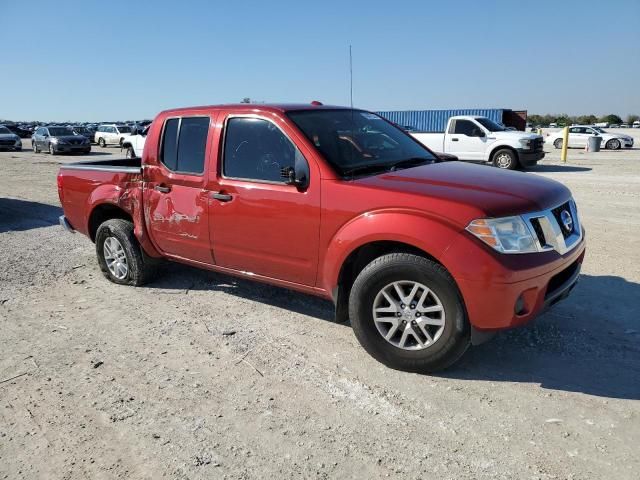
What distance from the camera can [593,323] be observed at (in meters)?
4.17

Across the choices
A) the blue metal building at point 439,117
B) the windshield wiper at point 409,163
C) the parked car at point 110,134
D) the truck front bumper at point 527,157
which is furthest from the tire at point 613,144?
the windshield wiper at point 409,163

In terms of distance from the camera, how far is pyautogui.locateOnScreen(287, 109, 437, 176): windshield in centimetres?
394

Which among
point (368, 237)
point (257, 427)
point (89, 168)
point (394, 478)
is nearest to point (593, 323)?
point (368, 237)

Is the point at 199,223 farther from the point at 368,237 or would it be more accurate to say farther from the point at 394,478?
the point at 394,478

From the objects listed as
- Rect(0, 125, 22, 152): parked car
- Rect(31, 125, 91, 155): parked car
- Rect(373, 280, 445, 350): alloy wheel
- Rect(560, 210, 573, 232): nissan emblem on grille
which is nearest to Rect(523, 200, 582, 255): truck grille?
Rect(560, 210, 573, 232): nissan emblem on grille

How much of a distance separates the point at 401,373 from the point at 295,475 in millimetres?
1202

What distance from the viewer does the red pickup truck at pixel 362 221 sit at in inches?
123

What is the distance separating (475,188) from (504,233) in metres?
0.43

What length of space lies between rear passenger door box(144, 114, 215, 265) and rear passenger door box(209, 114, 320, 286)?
0.64ft

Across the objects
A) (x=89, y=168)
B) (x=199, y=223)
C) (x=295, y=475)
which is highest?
(x=89, y=168)

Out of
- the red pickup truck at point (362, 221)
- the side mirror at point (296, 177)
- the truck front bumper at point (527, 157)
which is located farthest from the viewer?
the truck front bumper at point (527, 157)

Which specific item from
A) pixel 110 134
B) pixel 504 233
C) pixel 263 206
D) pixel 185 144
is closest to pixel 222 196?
pixel 263 206

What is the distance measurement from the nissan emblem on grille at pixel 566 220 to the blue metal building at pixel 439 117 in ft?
92.3

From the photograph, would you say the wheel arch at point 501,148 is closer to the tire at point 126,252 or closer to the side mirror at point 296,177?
the tire at point 126,252
